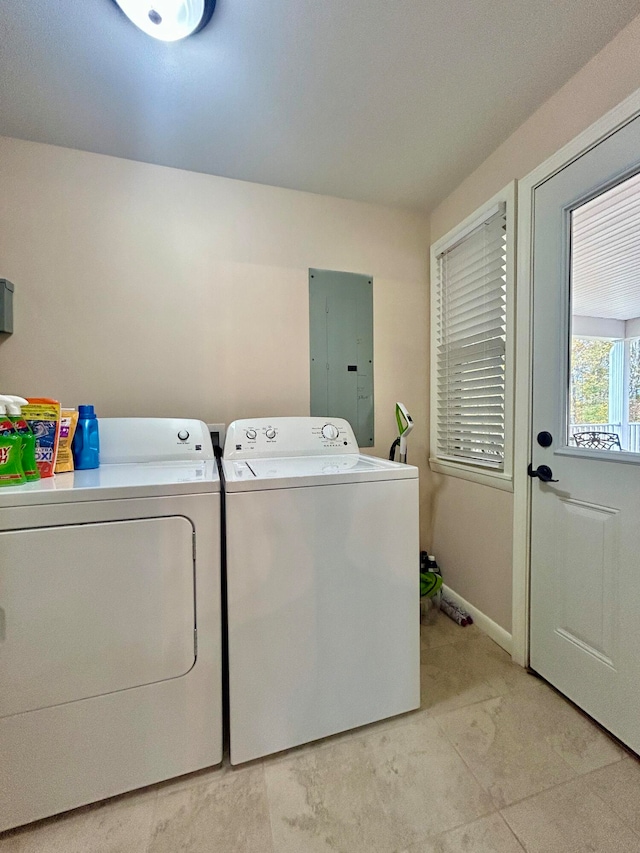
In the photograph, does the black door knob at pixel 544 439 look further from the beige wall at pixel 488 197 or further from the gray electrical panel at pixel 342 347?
the gray electrical panel at pixel 342 347

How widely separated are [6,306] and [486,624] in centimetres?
273

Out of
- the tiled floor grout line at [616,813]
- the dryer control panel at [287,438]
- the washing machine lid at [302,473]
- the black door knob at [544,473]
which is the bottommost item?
the tiled floor grout line at [616,813]

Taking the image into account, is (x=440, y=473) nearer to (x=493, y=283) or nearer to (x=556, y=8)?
(x=493, y=283)

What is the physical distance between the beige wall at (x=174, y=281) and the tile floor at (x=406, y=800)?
136cm

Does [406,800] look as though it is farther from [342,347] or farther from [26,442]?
[342,347]

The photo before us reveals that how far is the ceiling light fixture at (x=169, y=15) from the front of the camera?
3.39ft

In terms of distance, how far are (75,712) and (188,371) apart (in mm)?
1365

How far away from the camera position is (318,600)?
113 centimetres

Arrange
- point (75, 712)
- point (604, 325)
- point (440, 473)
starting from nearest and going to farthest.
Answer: point (75, 712)
point (604, 325)
point (440, 473)

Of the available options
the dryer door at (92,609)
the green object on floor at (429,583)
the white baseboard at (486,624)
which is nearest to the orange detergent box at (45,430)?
the dryer door at (92,609)

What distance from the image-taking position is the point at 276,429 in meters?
1.67

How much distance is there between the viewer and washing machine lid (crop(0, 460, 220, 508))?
898 mm

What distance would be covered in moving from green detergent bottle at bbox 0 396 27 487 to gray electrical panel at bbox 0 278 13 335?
76 cm

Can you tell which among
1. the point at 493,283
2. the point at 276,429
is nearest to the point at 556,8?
the point at 493,283
